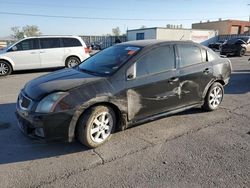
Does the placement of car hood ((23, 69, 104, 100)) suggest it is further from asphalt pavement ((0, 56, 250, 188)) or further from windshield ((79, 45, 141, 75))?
asphalt pavement ((0, 56, 250, 188))

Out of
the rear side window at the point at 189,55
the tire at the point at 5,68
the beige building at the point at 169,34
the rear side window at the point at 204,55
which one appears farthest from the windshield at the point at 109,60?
the beige building at the point at 169,34

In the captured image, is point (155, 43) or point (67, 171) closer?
point (67, 171)

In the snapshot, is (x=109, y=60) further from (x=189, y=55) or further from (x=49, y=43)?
(x=49, y=43)

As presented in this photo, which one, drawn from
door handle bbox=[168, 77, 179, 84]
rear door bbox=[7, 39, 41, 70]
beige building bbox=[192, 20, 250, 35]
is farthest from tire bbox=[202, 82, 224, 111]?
beige building bbox=[192, 20, 250, 35]

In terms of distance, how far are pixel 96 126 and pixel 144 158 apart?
33.9 inches

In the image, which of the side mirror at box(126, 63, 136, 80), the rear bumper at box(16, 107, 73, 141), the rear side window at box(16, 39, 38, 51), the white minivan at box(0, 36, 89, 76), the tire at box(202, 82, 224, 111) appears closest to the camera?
the rear bumper at box(16, 107, 73, 141)

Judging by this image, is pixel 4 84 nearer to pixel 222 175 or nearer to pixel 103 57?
pixel 103 57

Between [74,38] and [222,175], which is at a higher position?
[74,38]

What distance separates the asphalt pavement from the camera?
9.96 ft

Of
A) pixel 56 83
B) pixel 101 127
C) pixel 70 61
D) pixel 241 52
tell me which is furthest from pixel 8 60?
pixel 241 52

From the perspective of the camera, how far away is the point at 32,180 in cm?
303

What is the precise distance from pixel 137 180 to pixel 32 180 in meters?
1.27

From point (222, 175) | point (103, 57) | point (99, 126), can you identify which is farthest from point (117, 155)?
point (103, 57)

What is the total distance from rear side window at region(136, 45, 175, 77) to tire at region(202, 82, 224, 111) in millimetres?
1343
